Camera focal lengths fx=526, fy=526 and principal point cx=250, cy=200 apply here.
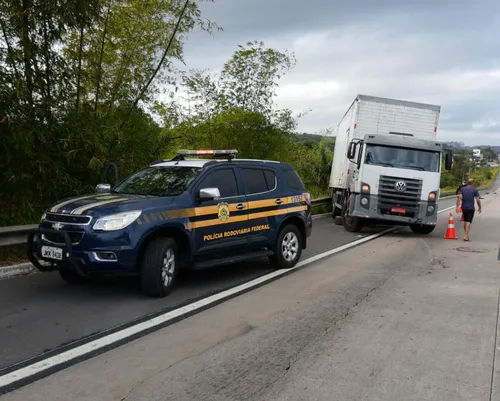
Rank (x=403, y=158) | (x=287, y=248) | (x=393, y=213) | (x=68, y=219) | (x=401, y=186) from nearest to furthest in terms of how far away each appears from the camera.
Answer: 1. (x=68, y=219)
2. (x=287, y=248)
3. (x=401, y=186)
4. (x=393, y=213)
5. (x=403, y=158)

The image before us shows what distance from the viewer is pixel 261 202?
8195 mm

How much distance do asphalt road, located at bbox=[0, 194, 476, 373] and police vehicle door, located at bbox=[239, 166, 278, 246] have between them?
2.19ft

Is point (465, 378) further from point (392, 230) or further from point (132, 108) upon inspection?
point (392, 230)

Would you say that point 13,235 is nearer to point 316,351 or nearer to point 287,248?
point 287,248

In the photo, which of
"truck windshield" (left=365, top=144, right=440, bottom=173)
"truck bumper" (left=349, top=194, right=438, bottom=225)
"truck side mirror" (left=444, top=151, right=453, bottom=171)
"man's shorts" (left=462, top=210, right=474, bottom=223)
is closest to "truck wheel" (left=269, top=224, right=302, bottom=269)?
"truck bumper" (left=349, top=194, right=438, bottom=225)

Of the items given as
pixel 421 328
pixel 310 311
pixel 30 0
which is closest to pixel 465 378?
pixel 421 328

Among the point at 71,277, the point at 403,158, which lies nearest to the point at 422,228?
the point at 403,158

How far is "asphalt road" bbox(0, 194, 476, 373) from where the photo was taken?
495 centimetres

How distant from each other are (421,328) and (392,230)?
1093cm

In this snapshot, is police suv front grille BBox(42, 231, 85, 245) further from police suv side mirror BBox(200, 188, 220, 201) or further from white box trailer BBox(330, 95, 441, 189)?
white box trailer BBox(330, 95, 441, 189)

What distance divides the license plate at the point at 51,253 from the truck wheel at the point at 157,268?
965mm

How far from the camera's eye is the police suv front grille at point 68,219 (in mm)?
6160

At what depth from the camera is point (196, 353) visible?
473cm

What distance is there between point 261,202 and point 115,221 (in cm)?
269
